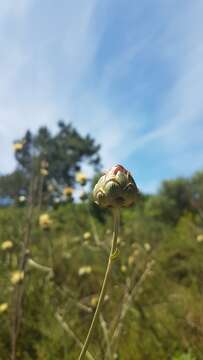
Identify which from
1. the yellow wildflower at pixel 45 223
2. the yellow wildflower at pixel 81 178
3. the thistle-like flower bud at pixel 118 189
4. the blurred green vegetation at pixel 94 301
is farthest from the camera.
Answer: the yellow wildflower at pixel 81 178

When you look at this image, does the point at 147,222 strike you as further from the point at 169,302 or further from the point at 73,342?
the point at 73,342

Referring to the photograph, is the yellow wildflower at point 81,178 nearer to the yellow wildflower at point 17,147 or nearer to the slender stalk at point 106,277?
the yellow wildflower at point 17,147

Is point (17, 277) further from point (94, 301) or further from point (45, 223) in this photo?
point (45, 223)

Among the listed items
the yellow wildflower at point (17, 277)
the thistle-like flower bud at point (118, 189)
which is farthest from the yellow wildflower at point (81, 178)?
the thistle-like flower bud at point (118, 189)

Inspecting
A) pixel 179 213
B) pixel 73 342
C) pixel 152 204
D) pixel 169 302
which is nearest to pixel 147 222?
pixel 179 213

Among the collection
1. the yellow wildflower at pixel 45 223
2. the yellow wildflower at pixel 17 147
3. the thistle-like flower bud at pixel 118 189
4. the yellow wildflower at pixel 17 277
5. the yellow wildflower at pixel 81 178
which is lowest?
the thistle-like flower bud at pixel 118 189

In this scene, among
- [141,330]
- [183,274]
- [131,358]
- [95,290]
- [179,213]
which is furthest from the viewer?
[179,213]

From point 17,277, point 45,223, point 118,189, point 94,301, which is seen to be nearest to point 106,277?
point 118,189

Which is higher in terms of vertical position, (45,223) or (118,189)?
(45,223)
